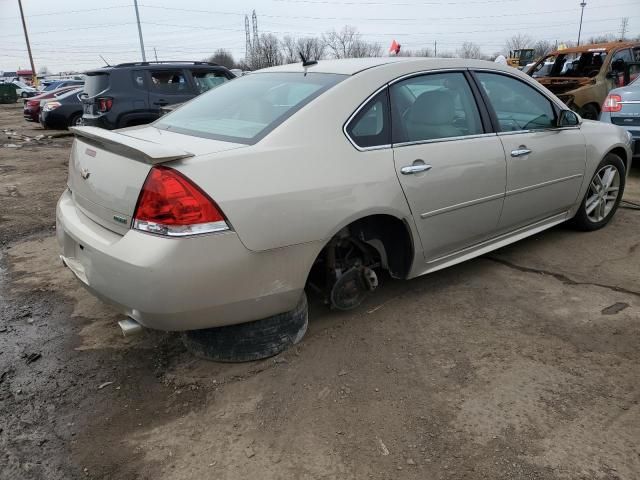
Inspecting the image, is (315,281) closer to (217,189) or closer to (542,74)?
(217,189)

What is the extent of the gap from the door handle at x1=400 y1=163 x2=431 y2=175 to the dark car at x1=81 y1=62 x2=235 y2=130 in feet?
25.9

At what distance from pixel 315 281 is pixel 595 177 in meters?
2.91

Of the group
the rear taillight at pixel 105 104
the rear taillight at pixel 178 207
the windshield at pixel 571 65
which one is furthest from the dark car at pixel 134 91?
the rear taillight at pixel 178 207

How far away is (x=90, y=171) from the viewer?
2.82m

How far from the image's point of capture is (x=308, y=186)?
8.57ft

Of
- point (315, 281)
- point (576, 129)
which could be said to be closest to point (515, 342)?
point (315, 281)

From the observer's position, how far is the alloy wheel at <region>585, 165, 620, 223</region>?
15.5ft

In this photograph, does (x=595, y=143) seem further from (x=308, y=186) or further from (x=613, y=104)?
(x=613, y=104)

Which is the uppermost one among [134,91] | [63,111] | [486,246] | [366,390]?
[134,91]

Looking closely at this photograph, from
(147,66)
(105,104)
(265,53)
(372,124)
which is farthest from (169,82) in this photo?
(265,53)

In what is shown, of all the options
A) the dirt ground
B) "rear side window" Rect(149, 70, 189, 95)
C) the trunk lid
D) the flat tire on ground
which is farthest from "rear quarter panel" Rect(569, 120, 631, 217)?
"rear side window" Rect(149, 70, 189, 95)

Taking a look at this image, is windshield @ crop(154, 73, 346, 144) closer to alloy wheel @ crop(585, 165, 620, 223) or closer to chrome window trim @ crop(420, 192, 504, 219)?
chrome window trim @ crop(420, 192, 504, 219)

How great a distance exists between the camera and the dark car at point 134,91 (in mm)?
9781

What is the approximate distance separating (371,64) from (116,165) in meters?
1.64
